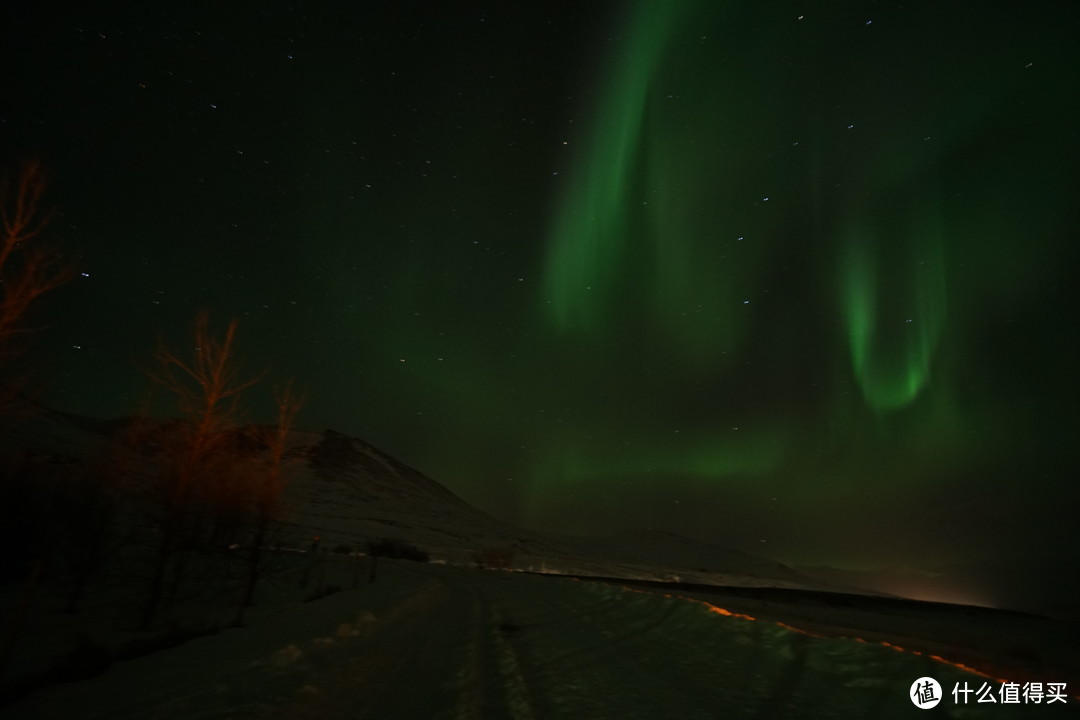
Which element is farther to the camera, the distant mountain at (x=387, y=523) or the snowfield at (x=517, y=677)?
the distant mountain at (x=387, y=523)

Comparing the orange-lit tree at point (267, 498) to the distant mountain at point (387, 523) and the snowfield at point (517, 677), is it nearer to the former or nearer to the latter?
the snowfield at point (517, 677)

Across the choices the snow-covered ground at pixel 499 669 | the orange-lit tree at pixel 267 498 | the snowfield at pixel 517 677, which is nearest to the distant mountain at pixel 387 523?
the orange-lit tree at pixel 267 498

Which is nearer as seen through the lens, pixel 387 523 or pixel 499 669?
pixel 499 669

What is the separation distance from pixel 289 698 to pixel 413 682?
1480 mm

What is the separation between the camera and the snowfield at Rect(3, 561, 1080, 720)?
17.8 ft

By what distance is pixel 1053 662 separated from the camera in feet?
46.7

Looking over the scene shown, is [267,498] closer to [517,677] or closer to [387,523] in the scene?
[517,677]

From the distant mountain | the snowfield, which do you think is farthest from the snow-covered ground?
the distant mountain

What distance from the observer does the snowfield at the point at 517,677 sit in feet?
17.8

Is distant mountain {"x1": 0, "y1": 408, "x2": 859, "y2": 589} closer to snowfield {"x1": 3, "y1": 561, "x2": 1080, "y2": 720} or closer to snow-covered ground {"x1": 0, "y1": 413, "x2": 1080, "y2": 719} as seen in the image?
snow-covered ground {"x1": 0, "y1": 413, "x2": 1080, "y2": 719}

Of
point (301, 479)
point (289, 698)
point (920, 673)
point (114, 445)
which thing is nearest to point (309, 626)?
point (289, 698)

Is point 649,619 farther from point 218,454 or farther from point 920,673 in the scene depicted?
point 218,454

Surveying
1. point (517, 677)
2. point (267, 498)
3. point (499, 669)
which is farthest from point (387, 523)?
point (517, 677)

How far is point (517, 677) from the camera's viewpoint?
6.88m
